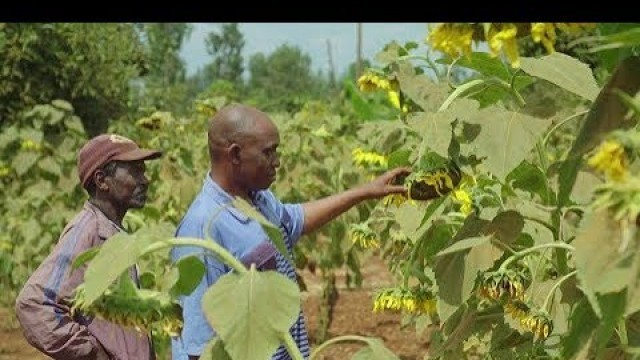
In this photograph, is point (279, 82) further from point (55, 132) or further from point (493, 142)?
point (493, 142)

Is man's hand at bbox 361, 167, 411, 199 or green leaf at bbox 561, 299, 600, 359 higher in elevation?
green leaf at bbox 561, 299, 600, 359

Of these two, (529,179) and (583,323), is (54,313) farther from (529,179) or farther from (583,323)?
(583,323)

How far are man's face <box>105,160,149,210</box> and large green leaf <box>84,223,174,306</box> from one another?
1303mm

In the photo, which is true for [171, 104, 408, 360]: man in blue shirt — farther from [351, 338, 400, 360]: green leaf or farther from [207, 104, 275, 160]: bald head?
[351, 338, 400, 360]: green leaf

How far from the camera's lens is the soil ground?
5.67 metres

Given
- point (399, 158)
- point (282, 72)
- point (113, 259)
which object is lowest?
point (282, 72)

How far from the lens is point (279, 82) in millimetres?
48812

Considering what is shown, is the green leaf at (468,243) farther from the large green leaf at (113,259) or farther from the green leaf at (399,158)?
the green leaf at (399,158)

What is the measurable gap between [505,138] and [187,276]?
483 millimetres

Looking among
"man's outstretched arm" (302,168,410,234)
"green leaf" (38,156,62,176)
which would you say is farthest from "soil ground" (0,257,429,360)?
"man's outstretched arm" (302,168,410,234)

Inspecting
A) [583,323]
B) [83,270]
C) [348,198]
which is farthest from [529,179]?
[83,270]

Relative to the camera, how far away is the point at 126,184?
264 centimetres

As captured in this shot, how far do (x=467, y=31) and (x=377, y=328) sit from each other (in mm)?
Answer: 5310

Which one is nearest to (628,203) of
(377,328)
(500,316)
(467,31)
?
(467,31)
